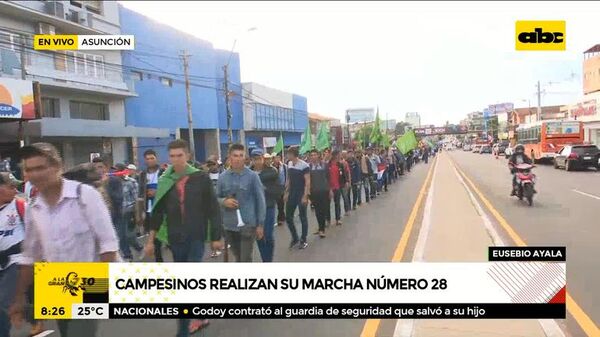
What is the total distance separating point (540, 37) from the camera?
140 inches

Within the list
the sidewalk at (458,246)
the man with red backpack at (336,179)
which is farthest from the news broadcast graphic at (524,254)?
the man with red backpack at (336,179)

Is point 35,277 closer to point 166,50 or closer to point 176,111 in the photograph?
point 166,50

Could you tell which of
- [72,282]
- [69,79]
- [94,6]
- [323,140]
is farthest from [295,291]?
[94,6]

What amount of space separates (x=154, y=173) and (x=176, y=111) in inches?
620

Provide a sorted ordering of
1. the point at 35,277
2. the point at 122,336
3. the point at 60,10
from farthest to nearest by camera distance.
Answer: the point at 60,10 < the point at 122,336 < the point at 35,277

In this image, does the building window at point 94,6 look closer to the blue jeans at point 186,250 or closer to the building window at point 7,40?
the building window at point 7,40

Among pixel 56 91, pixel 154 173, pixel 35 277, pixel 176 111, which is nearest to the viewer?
pixel 35 277

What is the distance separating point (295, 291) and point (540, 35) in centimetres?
266

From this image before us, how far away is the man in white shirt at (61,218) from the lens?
2.54 metres

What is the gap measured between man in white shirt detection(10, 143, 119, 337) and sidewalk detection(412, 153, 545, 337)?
7.24 feet

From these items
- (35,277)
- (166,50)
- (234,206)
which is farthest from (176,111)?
(35,277)

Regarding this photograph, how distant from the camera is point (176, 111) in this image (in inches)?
861

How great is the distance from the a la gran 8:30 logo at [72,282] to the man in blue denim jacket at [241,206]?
172 cm

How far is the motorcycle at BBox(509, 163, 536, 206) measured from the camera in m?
10.0
